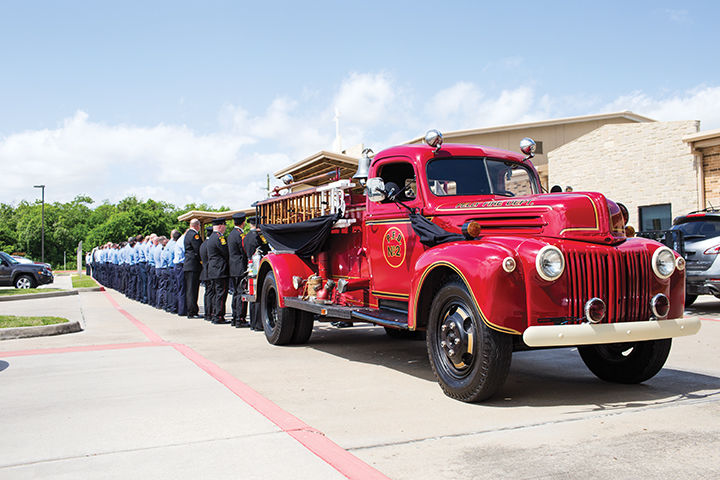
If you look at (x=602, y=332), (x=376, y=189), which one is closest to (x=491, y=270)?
(x=602, y=332)

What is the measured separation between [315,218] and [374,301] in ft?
5.34

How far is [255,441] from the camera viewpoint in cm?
430

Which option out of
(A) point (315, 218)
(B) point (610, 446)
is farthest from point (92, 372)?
(B) point (610, 446)

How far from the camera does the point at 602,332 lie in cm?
494

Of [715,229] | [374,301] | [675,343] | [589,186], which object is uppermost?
[589,186]

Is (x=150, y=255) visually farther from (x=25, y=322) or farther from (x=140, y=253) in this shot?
(x=25, y=322)

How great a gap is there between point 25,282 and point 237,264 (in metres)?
18.2

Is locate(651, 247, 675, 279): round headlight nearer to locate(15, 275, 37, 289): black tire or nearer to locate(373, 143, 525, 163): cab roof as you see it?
locate(373, 143, 525, 163): cab roof

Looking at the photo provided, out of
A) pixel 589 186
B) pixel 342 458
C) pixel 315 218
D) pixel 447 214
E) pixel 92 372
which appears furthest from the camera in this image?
pixel 589 186

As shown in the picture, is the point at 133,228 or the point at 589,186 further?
the point at 133,228

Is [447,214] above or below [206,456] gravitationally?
above

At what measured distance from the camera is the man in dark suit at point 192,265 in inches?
519

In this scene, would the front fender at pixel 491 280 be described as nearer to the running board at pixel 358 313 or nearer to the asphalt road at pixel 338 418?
the asphalt road at pixel 338 418

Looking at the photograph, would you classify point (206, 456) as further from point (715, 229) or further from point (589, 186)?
point (589, 186)
